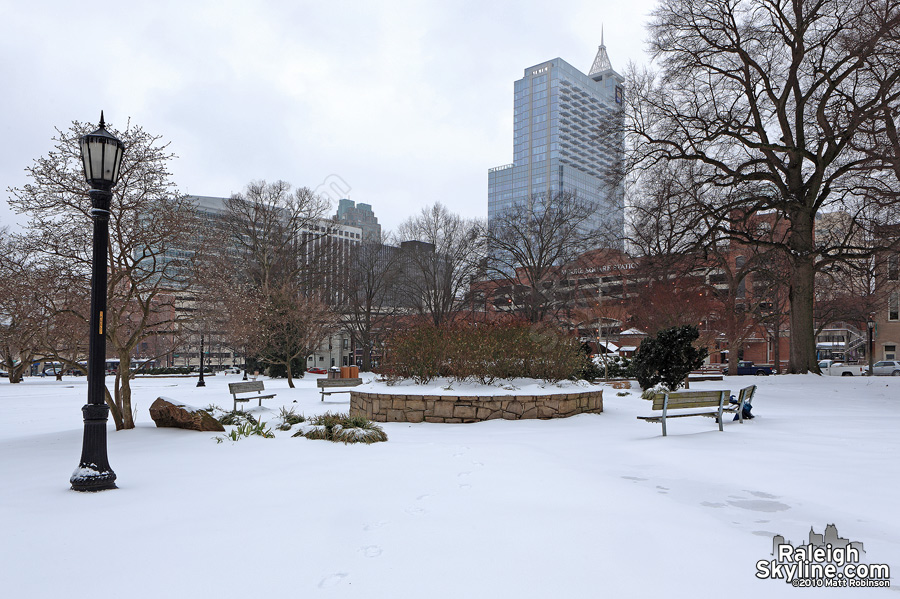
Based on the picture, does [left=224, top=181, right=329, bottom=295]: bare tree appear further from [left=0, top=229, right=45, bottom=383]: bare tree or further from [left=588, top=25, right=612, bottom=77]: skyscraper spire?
[left=588, top=25, right=612, bottom=77]: skyscraper spire

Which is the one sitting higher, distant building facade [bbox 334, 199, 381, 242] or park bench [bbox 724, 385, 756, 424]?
distant building facade [bbox 334, 199, 381, 242]

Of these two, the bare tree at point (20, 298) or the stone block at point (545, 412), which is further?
the stone block at point (545, 412)

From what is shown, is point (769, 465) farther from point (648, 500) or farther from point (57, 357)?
point (57, 357)

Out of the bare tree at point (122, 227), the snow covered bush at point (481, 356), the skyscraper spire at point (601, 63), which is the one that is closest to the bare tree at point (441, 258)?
the snow covered bush at point (481, 356)

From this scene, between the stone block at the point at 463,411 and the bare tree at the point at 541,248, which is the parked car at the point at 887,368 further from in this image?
the stone block at the point at 463,411

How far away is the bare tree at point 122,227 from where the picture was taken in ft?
30.2

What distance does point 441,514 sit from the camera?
4.83 meters

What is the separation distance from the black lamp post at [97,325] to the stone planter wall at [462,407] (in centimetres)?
585

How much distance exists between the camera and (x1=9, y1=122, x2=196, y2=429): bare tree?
9219 mm

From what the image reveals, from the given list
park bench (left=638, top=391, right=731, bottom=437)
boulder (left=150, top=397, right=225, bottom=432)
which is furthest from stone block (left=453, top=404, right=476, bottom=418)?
boulder (left=150, top=397, right=225, bottom=432)

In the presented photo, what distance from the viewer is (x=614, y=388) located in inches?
774

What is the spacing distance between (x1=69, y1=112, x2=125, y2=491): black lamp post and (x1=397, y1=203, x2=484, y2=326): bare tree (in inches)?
1213

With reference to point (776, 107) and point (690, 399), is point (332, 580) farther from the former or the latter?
point (776, 107)

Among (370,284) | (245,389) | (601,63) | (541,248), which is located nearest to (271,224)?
(370,284)
